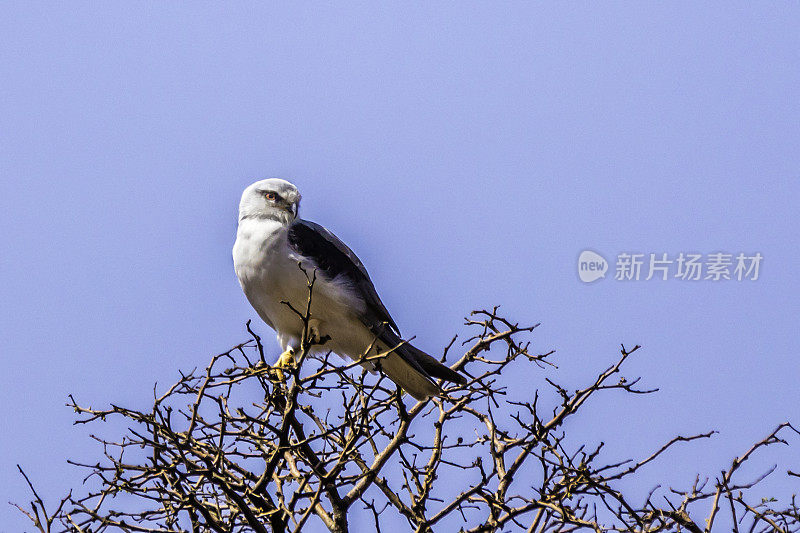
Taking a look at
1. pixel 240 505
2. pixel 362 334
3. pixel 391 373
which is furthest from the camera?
pixel 362 334

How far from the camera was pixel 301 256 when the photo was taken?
15.9 feet

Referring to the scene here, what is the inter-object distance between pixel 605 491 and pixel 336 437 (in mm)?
1239

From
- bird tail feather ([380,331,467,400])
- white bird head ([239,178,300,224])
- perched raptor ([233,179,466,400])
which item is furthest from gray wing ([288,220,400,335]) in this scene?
bird tail feather ([380,331,467,400])

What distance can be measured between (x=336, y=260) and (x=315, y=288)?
27 cm

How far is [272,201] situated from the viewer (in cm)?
525

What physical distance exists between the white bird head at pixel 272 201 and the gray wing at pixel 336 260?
0.12m

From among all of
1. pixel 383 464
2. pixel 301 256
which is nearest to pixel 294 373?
pixel 383 464

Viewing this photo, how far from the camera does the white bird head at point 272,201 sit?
5.17 m

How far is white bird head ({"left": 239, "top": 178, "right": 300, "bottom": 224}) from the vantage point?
203 inches

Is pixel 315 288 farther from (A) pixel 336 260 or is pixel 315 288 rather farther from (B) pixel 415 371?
(B) pixel 415 371

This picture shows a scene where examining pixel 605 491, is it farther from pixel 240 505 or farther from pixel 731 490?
pixel 240 505

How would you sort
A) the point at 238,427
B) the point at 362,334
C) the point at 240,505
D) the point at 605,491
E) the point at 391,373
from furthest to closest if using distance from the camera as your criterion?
the point at 362,334, the point at 391,373, the point at 238,427, the point at 605,491, the point at 240,505

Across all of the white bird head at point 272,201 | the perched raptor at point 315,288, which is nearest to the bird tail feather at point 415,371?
the perched raptor at point 315,288

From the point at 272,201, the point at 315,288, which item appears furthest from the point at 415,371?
the point at 272,201
